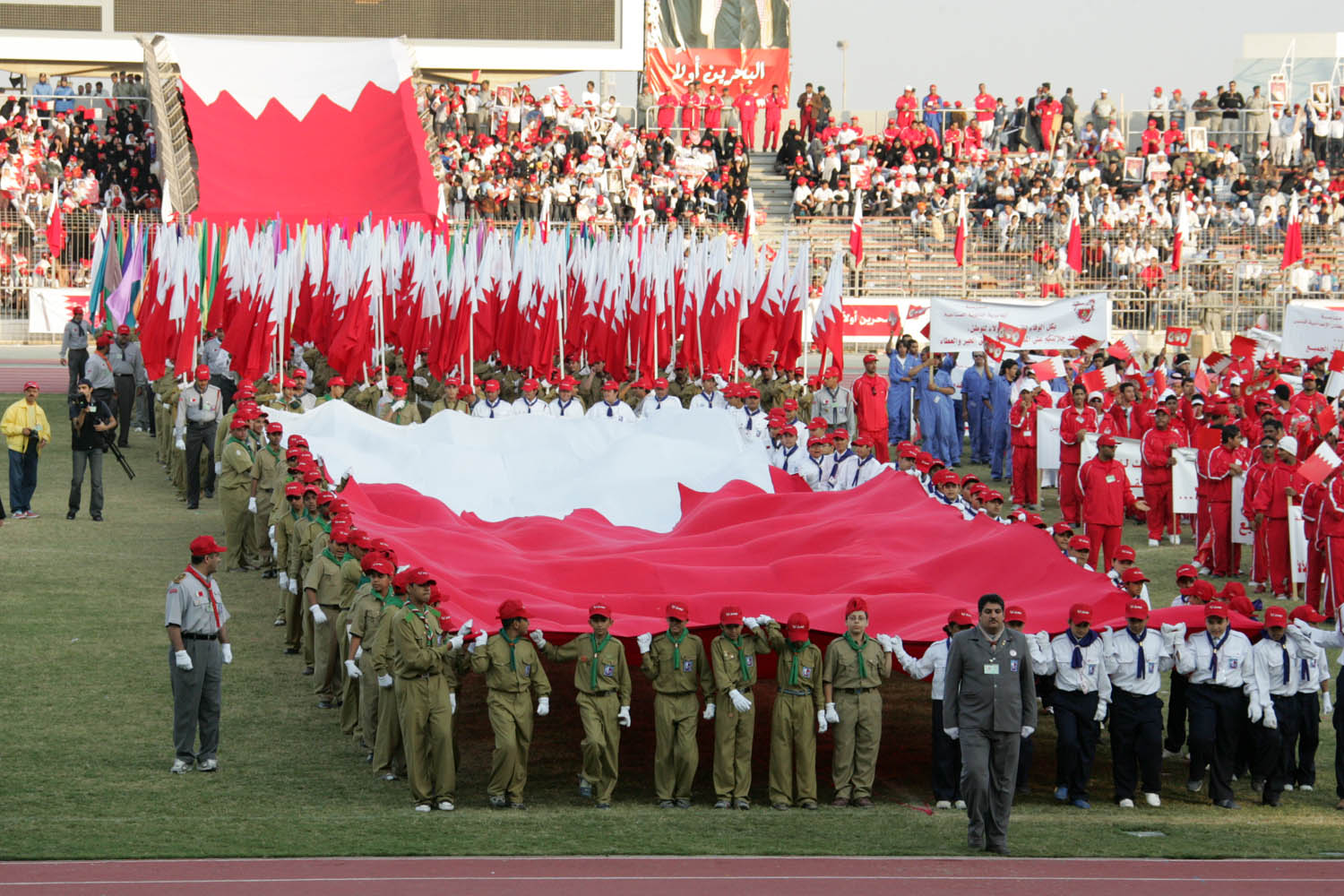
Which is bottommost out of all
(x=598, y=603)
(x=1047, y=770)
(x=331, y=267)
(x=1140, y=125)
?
(x=1047, y=770)

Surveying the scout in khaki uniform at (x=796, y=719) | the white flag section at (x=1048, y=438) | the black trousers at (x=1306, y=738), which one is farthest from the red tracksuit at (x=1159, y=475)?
the scout in khaki uniform at (x=796, y=719)

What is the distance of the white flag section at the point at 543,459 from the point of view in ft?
58.7

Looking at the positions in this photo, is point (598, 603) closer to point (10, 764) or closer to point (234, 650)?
point (10, 764)

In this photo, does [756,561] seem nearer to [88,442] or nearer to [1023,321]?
[88,442]

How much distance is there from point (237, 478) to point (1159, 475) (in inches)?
348

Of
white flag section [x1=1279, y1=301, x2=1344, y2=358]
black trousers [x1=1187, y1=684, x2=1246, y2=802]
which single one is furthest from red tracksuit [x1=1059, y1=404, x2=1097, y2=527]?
black trousers [x1=1187, y1=684, x2=1246, y2=802]

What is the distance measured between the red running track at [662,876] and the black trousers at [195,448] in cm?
1136

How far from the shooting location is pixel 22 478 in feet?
65.3

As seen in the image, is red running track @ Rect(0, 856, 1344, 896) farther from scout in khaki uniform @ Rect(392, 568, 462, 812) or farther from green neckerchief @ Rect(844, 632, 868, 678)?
green neckerchief @ Rect(844, 632, 868, 678)

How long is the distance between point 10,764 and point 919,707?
6018 millimetres

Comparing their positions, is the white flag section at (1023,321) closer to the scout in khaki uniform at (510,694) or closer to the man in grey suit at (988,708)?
the scout in khaki uniform at (510,694)

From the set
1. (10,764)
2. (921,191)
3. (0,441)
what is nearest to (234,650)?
(10,764)

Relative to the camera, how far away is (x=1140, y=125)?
148ft

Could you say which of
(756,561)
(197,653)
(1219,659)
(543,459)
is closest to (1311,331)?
(543,459)
